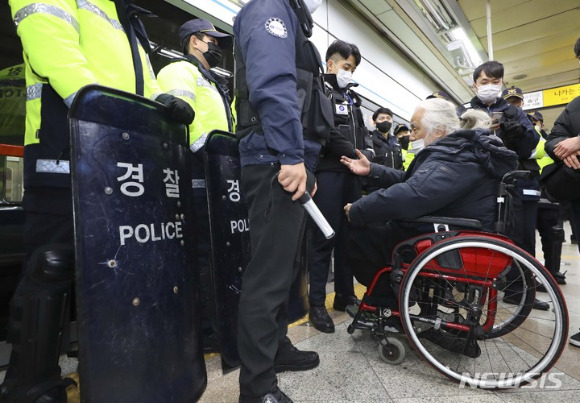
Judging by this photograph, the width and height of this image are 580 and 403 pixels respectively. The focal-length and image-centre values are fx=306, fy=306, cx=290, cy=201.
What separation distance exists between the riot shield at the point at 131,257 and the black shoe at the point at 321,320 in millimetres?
742

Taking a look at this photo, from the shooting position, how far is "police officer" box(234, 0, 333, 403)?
3.03 ft

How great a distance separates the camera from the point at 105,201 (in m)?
0.86

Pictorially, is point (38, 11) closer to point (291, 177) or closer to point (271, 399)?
point (291, 177)

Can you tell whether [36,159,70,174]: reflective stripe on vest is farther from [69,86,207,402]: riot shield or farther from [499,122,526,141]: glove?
[499,122,526,141]: glove


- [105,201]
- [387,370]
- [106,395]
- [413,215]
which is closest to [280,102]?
[105,201]

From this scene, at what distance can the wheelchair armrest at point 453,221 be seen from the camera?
46.9 inches

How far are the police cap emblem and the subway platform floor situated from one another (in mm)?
1226

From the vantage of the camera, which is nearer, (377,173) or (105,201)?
(105,201)

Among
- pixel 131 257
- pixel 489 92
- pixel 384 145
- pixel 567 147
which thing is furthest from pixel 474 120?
pixel 384 145

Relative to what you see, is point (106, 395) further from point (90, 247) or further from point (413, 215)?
point (413, 215)

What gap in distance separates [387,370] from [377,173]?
101 cm

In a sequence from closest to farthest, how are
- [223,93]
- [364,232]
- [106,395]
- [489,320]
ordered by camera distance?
[106,395] < [489,320] < [364,232] < [223,93]

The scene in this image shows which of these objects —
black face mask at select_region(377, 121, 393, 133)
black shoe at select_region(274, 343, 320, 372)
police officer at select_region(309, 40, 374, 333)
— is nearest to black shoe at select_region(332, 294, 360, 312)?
police officer at select_region(309, 40, 374, 333)

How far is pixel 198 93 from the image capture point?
63.7 inches
